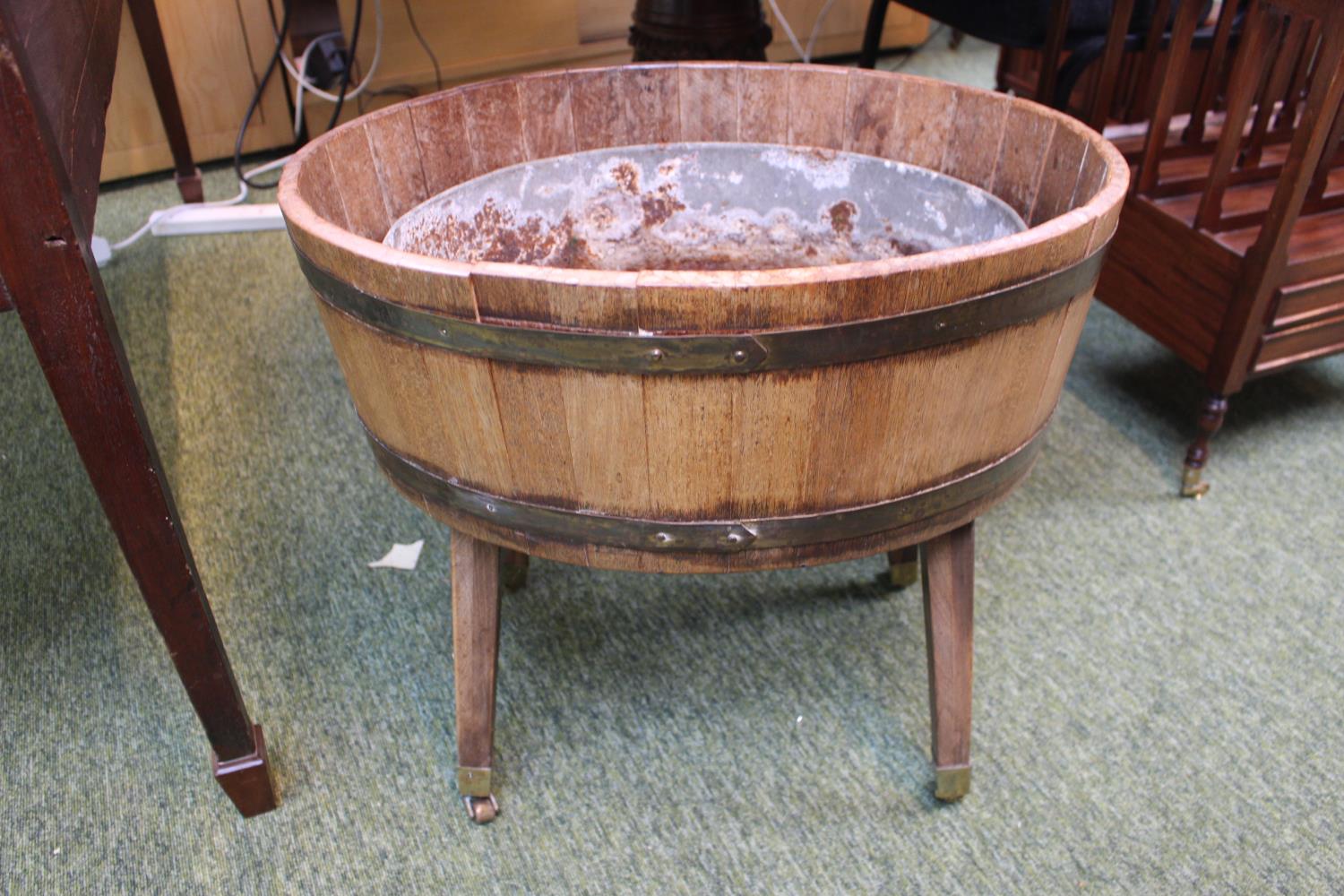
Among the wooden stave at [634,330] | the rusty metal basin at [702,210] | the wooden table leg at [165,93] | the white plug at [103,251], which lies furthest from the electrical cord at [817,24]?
the wooden stave at [634,330]

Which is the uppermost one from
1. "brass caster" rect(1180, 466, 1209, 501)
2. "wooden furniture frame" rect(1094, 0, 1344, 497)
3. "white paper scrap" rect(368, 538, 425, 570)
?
"wooden furniture frame" rect(1094, 0, 1344, 497)

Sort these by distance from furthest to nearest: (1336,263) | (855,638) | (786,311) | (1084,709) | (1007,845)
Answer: (1336,263), (855,638), (1084,709), (1007,845), (786,311)

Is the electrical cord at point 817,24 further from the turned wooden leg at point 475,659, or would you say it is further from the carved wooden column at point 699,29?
the turned wooden leg at point 475,659

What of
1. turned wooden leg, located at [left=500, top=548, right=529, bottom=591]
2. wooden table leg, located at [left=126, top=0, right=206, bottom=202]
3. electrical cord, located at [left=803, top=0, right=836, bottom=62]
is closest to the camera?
turned wooden leg, located at [left=500, top=548, right=529, bottom=591]

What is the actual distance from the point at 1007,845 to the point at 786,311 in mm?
686

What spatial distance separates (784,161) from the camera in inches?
52.9

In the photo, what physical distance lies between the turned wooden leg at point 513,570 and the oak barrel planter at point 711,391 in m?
0.33

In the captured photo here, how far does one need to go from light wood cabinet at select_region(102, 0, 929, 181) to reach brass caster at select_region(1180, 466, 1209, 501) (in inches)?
75.8

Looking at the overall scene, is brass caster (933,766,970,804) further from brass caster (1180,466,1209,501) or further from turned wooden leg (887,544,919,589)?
brass caster (1180,466,1209,501)

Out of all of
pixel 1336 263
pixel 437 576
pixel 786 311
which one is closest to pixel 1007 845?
pixel 786 311

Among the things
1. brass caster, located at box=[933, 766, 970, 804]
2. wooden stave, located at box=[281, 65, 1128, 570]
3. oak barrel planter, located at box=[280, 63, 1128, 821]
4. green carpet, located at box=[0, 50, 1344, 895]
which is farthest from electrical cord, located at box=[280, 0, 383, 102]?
brass caster, located at box=[933, 766, 970, 804]

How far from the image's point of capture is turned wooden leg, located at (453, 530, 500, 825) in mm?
1031

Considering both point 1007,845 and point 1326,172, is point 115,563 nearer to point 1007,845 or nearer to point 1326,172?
point 1007,845

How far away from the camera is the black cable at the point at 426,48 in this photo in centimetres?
254
